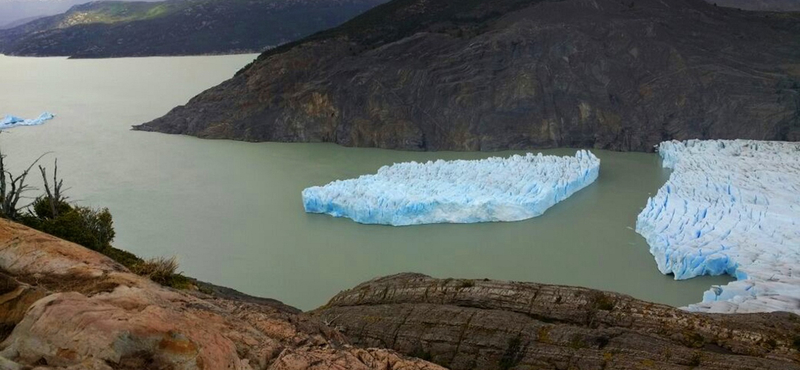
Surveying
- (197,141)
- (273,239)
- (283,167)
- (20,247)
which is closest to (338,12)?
(197,141)

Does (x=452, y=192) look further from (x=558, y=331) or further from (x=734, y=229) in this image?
(x=558, y=331)

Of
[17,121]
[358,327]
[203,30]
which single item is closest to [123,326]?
[358,327]

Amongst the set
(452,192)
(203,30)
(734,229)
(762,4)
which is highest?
(203,30)

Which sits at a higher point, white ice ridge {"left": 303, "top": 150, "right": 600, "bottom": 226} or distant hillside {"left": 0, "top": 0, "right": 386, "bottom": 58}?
distant hillside {"left": 0, "top": 0, "right": 386, "bottom": 58}

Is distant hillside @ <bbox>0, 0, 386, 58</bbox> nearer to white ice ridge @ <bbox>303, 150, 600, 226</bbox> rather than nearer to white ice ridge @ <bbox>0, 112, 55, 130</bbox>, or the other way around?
white ice ridge @ <bbox>0, 112, 55, 130</bbox>

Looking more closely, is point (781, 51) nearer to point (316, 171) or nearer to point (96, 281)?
point (316, 171)

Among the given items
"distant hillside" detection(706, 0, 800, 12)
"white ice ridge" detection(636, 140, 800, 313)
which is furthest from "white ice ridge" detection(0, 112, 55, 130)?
"distant hillside" detection(706, 0, 800, 12)
